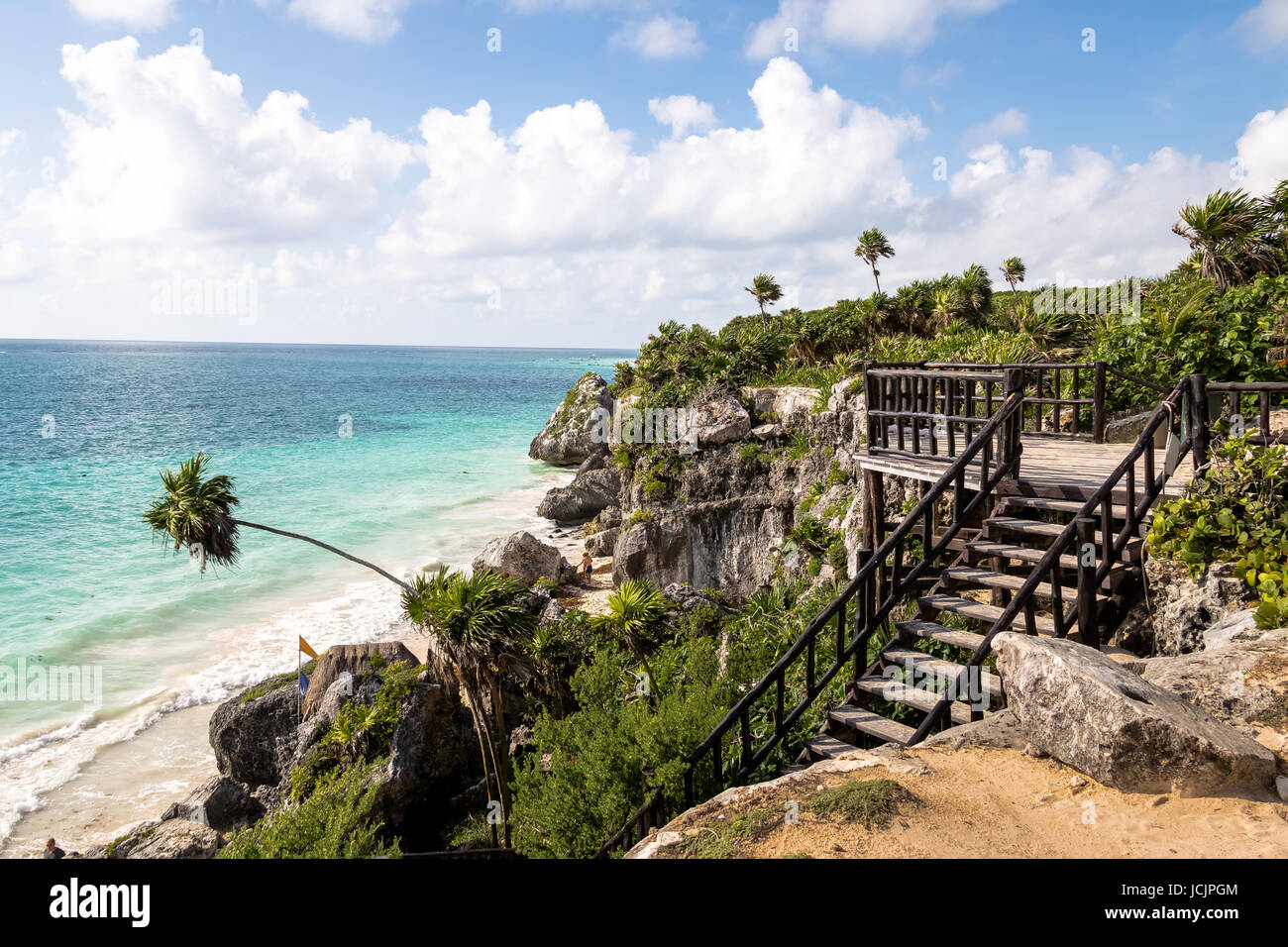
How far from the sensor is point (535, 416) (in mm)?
85688

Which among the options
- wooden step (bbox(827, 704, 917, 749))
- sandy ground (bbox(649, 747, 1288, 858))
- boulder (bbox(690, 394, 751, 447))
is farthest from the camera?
boulder (bbox(690, 394, 751, 447))

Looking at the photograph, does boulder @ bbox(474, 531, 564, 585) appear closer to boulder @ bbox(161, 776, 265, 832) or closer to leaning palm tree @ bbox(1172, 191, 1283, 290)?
boulder @ bbox(161, 776, 265, 832)

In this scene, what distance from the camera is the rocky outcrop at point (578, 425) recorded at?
156ft

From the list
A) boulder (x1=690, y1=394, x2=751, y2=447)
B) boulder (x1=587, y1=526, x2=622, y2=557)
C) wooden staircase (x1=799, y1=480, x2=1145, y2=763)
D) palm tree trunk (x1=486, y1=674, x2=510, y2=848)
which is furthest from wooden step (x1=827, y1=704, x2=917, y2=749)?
boulder (x1=587, y1=526, x2=622, y2=557)

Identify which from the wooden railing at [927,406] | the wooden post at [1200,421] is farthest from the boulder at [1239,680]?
the wooden railing at [927,406]

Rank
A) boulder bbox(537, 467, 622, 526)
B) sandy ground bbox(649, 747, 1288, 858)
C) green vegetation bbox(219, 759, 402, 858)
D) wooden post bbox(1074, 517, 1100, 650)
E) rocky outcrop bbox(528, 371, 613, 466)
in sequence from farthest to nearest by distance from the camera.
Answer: rocky outcrop bbox(528, 371, 613, 466) → boulder bbox(537, 467, 622, 526) → green vegetation bbox(219, 759, 402, 858) → wooden post bbox(1074, 517, 1100, 650) → sandy ground bbox(649, 747, 1288, 858)

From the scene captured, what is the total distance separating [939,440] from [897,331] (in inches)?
788

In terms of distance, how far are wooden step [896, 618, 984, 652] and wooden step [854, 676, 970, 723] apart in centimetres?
57

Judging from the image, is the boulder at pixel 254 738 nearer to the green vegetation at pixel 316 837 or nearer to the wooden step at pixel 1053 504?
the green vegetation at pixel 316 837

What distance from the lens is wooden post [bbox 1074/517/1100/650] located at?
729cm

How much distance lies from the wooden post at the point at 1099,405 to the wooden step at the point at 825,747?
29.1 ft
